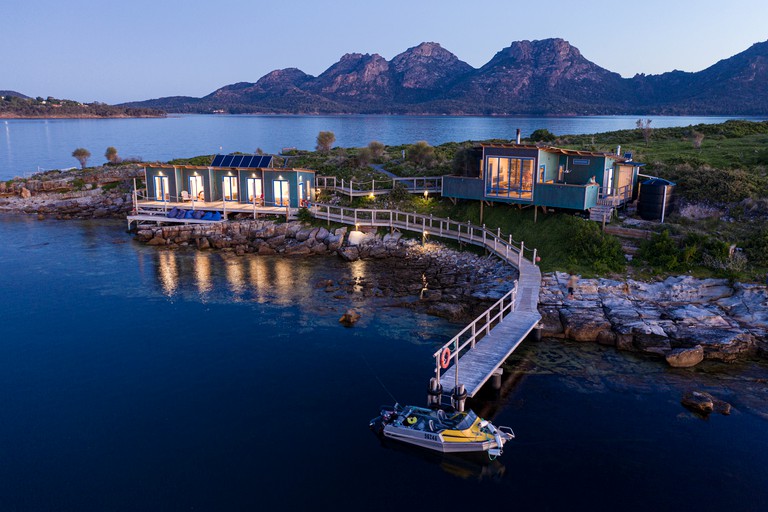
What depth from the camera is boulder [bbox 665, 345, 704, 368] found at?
20484 mm

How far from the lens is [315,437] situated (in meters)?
16.3

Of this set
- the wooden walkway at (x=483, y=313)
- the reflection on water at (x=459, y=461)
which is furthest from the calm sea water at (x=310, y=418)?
the wooden walkway at (x=483, y=313)

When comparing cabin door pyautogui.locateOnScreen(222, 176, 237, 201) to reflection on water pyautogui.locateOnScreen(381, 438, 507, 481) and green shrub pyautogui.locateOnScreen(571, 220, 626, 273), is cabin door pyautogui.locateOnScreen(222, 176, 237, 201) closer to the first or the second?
green shrub pyautogui.locateOnScreen(571, 220, 626, 273)

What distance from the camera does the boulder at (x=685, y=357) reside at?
20.5 meters

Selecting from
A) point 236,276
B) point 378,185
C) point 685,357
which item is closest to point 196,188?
point 378,185

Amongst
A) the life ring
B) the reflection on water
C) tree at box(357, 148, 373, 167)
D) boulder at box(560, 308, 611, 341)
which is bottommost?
the reflection on water

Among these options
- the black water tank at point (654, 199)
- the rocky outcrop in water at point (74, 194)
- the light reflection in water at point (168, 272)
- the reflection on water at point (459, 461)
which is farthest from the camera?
the rocky outcrop in water at point (74, 194)

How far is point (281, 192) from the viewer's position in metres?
43.8

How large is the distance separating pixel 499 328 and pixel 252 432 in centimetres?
1026

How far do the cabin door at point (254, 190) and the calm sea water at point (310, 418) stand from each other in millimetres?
18393

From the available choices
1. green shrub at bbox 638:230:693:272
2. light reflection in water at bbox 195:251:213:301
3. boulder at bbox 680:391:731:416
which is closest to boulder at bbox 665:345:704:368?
boulder at bbox 680:391:731:416

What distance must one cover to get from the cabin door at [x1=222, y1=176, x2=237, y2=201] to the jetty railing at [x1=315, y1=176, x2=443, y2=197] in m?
7.11

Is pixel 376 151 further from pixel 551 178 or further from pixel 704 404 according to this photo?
pixel 704 404

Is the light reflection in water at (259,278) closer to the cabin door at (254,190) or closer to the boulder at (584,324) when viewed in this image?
the cabin door at (254,190)
